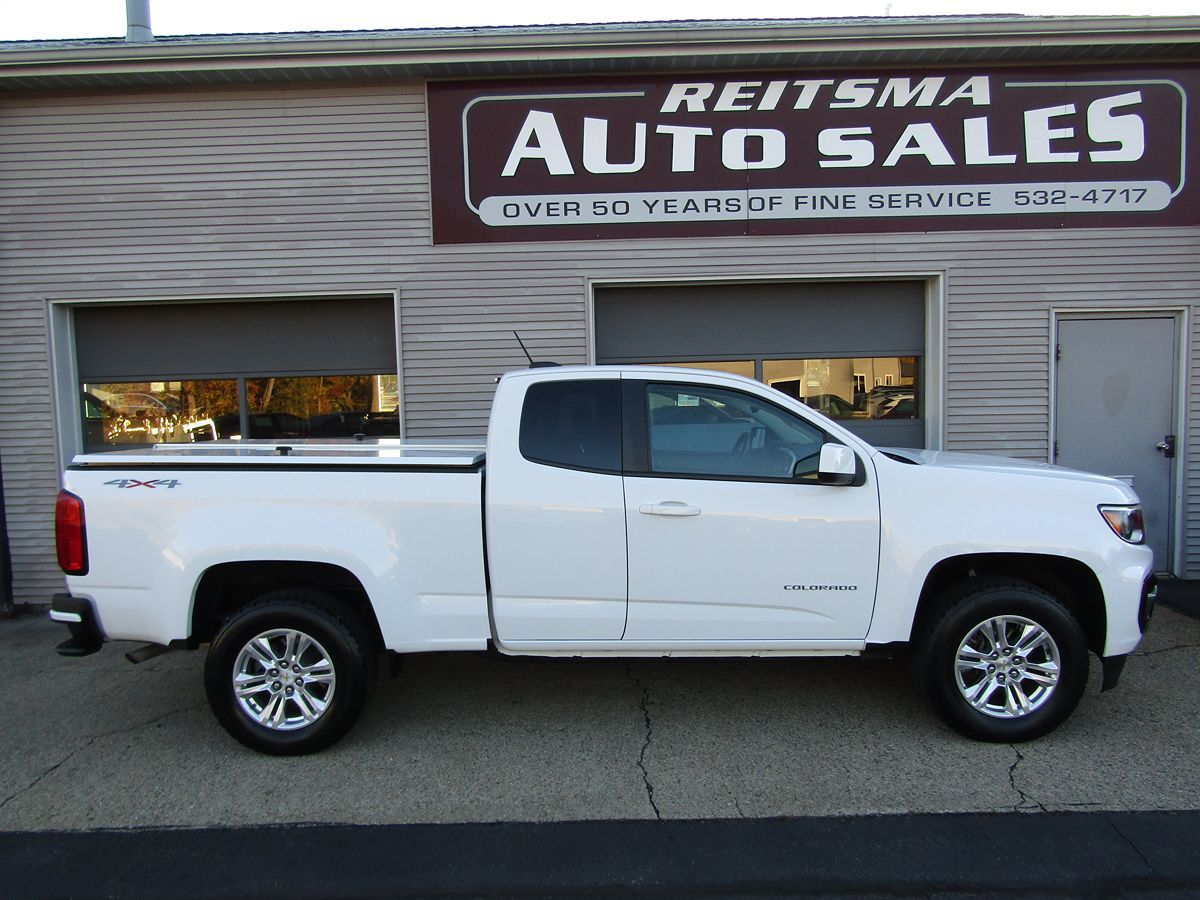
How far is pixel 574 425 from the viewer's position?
4.23m

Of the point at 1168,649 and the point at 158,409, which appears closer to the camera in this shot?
the point at 1168,649

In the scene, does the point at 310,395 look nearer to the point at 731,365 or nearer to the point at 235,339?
the point at 235,339

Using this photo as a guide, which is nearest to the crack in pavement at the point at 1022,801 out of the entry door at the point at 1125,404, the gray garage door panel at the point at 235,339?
the entry door at the point at 1125,404

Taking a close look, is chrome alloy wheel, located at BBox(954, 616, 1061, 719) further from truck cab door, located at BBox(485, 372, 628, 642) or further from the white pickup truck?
truck cab door, located at BBox(485, 372, 628, 642)

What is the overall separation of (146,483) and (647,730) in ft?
9.55

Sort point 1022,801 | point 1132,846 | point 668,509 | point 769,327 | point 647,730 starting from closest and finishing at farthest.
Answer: point 1132,846
point 1022,801
point 668,509
point 647,730
point 769,327

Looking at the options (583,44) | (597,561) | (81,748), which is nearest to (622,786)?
(597,561)

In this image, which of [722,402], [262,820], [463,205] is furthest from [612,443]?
[463,205]

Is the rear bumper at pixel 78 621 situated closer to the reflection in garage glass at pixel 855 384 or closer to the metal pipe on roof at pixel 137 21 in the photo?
the reflection in garage glass at pixel 855 384

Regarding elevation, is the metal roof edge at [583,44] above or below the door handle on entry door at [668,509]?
above

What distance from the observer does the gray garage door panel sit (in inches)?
291

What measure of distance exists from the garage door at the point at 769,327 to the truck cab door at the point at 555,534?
3306 mm

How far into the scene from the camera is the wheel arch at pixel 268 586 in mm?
4180

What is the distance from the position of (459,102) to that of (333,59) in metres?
1.09
